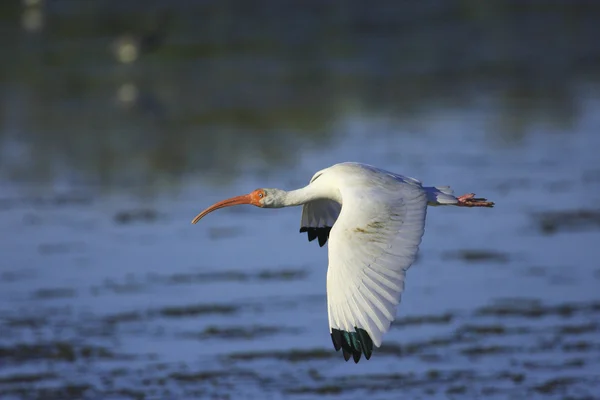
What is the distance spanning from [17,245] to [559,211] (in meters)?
6.15

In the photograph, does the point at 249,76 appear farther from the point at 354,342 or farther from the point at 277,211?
the point at 354,342

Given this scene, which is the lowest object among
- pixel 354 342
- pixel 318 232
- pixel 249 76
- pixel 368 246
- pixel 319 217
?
pixel 354 342

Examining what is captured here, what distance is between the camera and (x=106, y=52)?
3095cm

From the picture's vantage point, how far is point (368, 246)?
7.52 meters

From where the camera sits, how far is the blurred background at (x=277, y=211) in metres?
11.1

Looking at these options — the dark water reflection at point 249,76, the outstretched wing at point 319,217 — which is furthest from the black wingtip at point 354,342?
the dark water reflection at point 249,76

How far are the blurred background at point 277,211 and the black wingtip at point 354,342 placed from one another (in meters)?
3.29

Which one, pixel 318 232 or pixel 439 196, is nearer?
pixel 439 196

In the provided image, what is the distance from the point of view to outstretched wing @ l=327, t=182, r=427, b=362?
7.18 metres

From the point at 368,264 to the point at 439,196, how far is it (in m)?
1.37

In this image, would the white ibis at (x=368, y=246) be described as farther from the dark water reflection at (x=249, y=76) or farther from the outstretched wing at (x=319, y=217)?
the dark water reflection at (x=249, y=76)

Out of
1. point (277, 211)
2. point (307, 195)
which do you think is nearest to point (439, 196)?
point (307, 195)

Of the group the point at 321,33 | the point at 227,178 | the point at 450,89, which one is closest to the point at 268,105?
the point at 450,89

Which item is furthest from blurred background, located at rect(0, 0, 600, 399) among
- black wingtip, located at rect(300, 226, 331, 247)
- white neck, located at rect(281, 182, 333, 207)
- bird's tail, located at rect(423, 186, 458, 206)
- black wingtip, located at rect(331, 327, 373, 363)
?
black wingtip, located at rect(331, 327, 373, 363)
